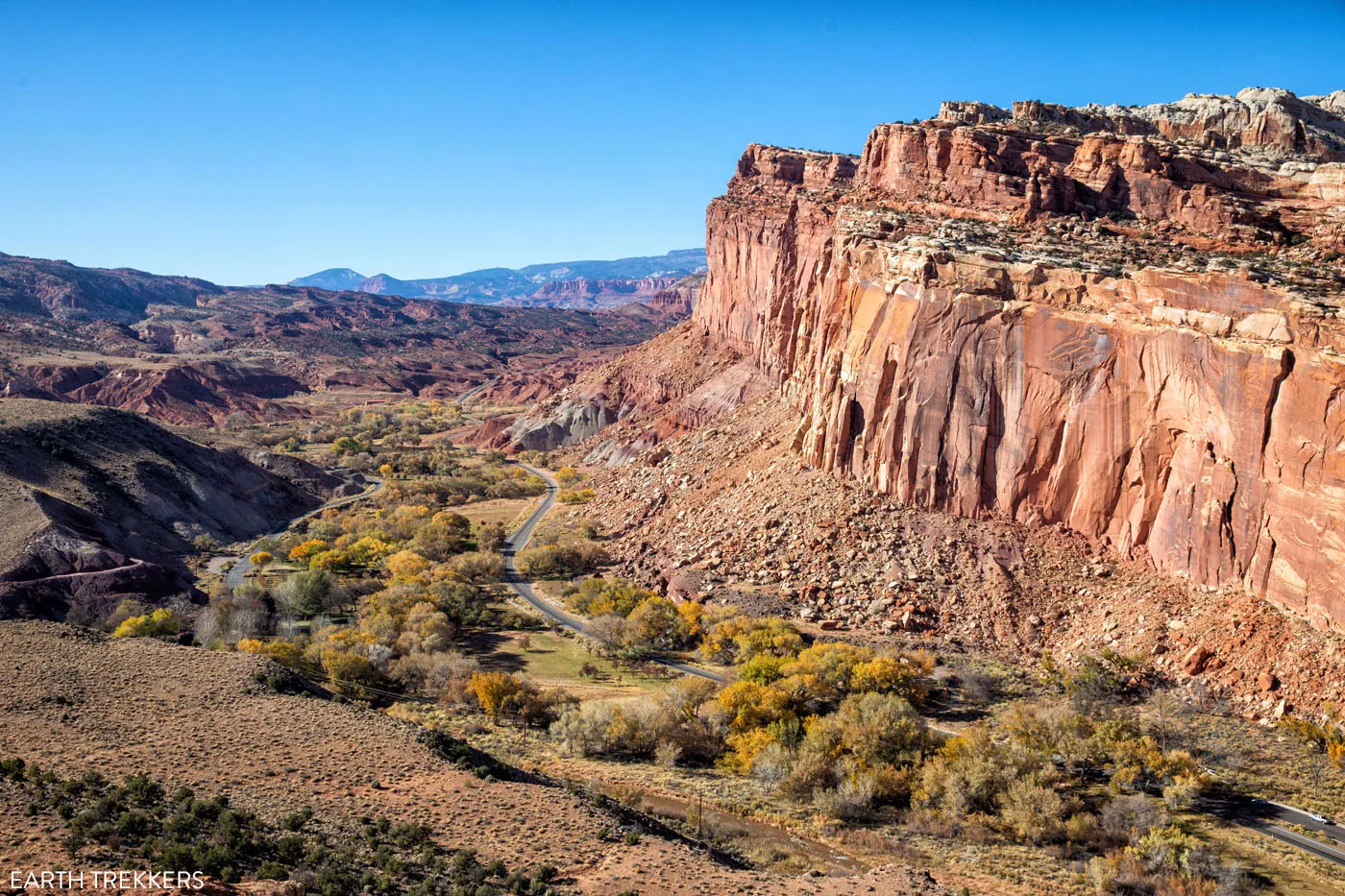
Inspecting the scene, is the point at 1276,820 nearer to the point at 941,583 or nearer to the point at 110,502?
the point at 941,583

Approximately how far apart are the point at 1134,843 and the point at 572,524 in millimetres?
44095

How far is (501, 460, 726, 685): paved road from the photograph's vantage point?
43.1m

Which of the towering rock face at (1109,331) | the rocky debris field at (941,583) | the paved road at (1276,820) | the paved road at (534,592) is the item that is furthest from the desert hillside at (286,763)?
the towering rock face at (1109,331)

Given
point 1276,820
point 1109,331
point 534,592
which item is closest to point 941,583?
point 1109,331

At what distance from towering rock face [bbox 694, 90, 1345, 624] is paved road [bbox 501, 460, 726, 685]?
1354 cm

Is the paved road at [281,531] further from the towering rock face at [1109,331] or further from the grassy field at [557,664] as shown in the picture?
the towering rock face at [1109,331]

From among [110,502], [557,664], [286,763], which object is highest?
[110,502]

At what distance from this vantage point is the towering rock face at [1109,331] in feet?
107

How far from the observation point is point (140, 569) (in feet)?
166

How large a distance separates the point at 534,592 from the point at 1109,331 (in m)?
33.9

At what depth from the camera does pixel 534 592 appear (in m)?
54.9

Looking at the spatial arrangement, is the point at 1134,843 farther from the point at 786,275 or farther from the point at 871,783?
the point at 786,275

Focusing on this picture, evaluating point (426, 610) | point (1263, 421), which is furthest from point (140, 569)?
point (1263, 421)

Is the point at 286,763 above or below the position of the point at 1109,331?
below
